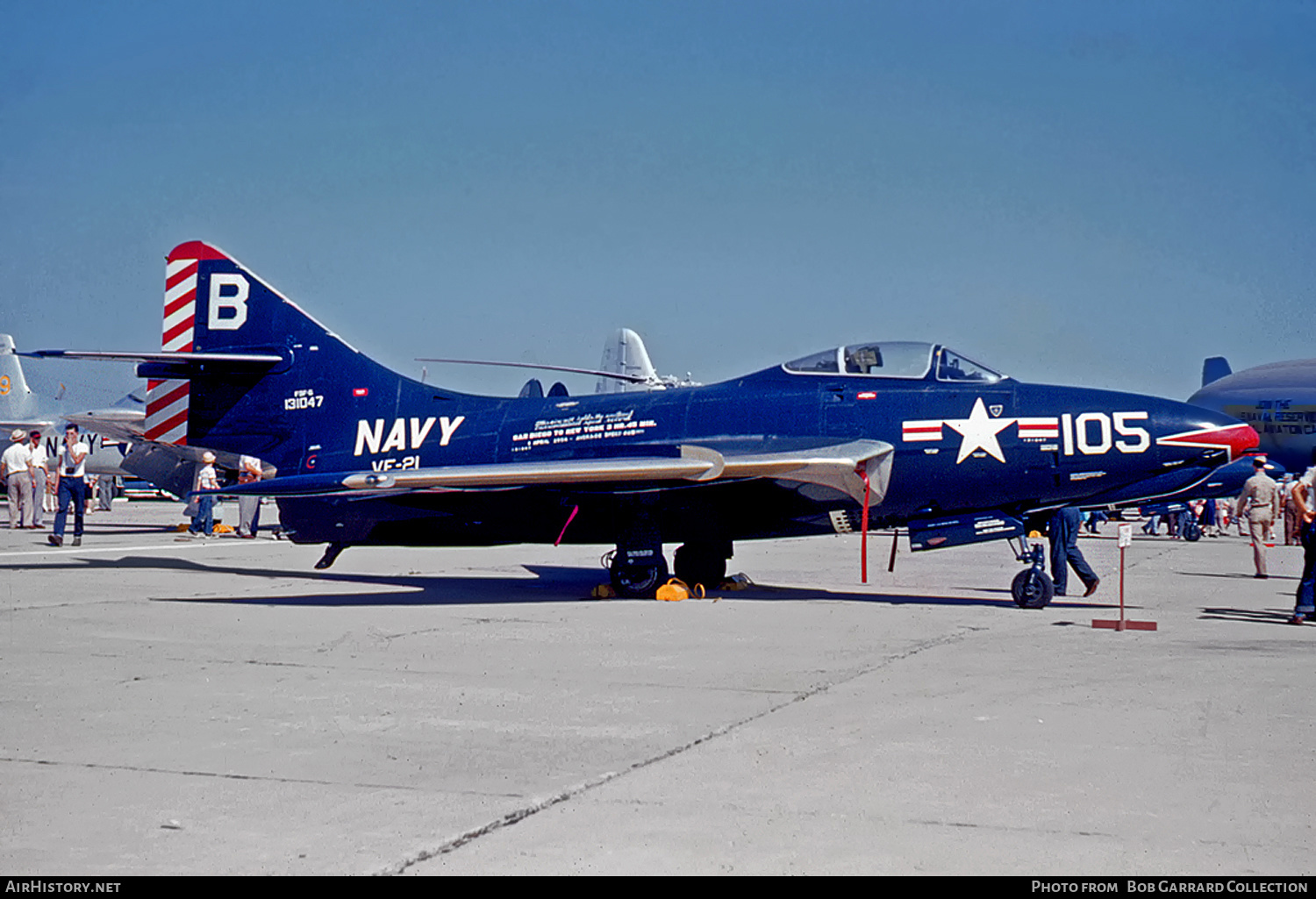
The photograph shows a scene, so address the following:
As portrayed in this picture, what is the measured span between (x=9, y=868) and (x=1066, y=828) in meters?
3.70

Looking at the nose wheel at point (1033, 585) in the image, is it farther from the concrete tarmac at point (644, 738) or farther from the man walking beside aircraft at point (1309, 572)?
the man walking beside aircraft at point (1309, 572)

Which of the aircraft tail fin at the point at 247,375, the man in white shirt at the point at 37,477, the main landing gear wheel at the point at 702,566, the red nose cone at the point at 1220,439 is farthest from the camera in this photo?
the man in white shirt at the point at 37,477

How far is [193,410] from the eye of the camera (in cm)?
1532

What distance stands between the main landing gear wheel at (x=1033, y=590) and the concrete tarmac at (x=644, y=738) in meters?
0.38

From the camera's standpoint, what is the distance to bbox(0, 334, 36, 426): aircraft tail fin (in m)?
49.7

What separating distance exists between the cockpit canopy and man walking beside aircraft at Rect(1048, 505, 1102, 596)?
2203 mm

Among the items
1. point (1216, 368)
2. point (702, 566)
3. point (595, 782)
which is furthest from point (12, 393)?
point (1216, 368)

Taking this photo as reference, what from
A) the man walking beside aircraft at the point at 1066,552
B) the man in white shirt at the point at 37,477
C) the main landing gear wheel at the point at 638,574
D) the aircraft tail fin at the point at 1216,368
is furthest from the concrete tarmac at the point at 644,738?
the aircraft tail fin at the point at 1216,368

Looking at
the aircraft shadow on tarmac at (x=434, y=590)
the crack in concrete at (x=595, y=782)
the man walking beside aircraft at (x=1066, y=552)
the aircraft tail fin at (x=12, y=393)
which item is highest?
the aircraft tail fin at (x=12, y=393)

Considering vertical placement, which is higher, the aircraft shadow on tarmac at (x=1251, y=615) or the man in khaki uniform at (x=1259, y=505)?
the man in khaki uniform at (x=1259, y=505)

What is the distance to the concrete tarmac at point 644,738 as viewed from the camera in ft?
13.6

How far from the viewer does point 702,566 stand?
14406 mm

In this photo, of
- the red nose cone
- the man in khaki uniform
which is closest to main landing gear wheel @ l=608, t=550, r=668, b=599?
the red nose cone

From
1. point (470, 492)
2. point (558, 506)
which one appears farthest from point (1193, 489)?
point (470, 492)
